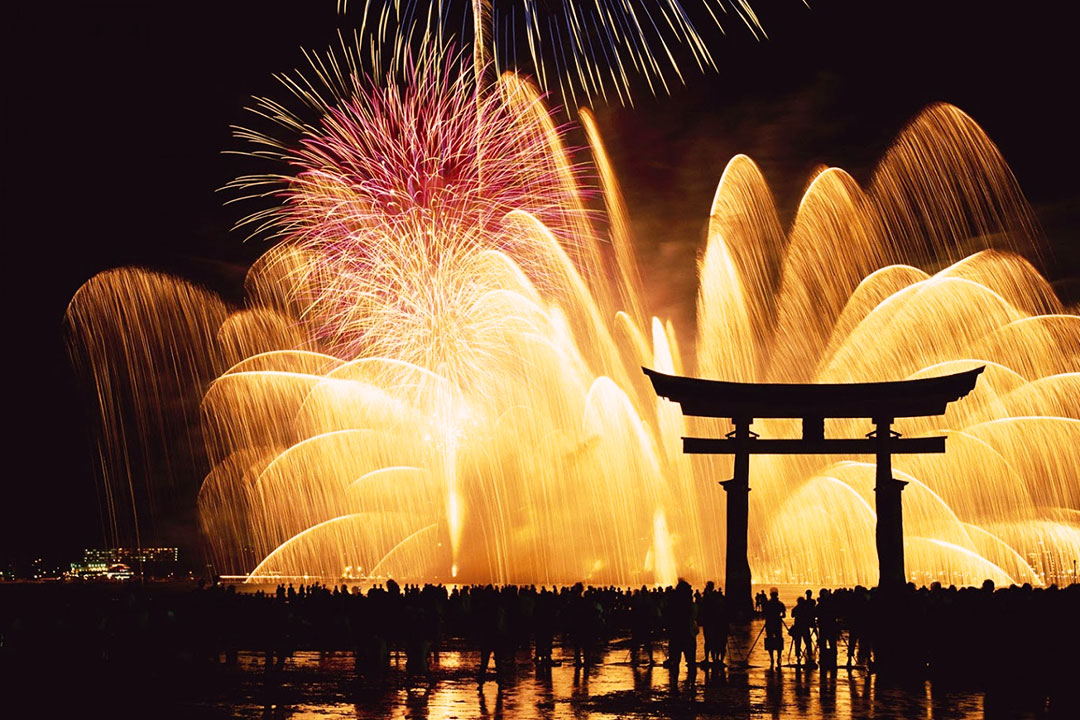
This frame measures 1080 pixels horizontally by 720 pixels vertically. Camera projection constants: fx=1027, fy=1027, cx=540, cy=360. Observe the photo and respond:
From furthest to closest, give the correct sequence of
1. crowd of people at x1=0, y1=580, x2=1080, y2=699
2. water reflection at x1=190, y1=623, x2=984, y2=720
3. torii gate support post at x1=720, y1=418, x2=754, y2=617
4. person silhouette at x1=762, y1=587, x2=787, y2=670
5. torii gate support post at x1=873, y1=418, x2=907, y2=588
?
1. torii gate support post at x1=720, y1=418, x2=754, y2=617
2. torii gate support post at x1=873, y1=418, x2=907, y2=588
3. person silhouette at x1=762, y1=587, x2=787, y2=670
4. crowd of people at x1=0, y1=580, x2=1080, y2=699
5. water reflection at x1=190, y1=623, x2=984, y2=720

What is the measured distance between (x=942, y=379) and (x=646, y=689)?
1845cm

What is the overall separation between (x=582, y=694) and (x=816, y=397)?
18763 mm

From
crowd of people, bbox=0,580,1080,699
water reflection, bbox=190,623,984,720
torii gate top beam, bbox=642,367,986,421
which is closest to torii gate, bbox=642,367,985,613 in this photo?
torii gate top beam, bbox=642,367,986,421

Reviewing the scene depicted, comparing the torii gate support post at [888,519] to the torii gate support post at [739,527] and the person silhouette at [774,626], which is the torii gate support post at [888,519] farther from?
the person silhouette at [774,626]

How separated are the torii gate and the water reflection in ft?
37.2

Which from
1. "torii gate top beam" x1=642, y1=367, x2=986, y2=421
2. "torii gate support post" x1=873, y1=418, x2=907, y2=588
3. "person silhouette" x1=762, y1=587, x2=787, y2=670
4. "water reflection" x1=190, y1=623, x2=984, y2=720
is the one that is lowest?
"water reflection" x1=190, y1=623, x2=984, y2=720

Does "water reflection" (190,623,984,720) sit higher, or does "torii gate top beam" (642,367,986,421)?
"torii gate top beam" (642,367,986,421)

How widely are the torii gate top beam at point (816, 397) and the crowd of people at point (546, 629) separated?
29.2 feet

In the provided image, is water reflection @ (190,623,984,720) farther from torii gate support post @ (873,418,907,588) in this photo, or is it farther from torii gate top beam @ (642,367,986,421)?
torii gate top beam @ (642,367,986,421)

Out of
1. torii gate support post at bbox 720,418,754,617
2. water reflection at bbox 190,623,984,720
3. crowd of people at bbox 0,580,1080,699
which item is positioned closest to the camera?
water reflection at bbox 190,623,984,720

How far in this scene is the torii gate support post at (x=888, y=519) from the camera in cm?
3123

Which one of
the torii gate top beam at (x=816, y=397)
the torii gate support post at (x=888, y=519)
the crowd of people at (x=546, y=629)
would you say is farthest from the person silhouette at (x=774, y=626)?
the torii gate top beam at (x=816, y=397)

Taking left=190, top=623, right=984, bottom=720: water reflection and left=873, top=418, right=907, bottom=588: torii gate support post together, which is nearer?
left=190, top=623, right=984, bottom=720: water reflection

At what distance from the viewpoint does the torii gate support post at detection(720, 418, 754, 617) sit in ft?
110
